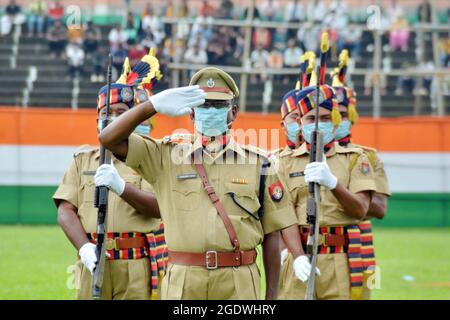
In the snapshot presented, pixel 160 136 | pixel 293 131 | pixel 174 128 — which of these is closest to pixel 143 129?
pixel 293 131

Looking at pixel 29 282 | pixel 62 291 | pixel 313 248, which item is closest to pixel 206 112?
pixel 313 248

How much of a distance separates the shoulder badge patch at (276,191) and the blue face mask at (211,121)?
0.49 metres

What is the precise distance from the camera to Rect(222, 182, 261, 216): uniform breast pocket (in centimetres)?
751

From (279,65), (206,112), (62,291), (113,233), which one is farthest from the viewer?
(279,65)

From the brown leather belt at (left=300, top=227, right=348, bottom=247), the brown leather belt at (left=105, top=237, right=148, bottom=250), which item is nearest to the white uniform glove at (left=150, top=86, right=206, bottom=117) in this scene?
the brown leather belt at (left=105, top=237, right=148, bottom=250)

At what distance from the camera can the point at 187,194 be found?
24.6 feet

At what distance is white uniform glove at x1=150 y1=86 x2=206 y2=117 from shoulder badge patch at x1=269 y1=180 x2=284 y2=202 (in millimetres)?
863

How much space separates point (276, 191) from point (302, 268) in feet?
3.27

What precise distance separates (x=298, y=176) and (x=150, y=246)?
1.33 metres

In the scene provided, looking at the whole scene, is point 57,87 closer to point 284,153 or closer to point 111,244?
point 284,153

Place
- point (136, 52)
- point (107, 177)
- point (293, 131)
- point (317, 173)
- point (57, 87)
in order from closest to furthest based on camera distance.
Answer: point (107, 177) < point (317, 173) < point (293, 131) < point (136, 52) < point (57, 87)
